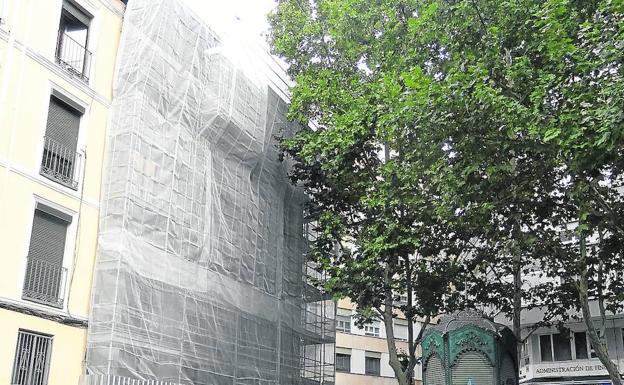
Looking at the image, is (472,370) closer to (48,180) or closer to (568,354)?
(48,180)

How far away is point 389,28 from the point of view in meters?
18.6

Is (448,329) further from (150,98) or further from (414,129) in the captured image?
(150,98)

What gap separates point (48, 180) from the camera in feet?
41.2

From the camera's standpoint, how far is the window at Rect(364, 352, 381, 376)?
121 feet

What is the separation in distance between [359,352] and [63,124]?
2640 cm

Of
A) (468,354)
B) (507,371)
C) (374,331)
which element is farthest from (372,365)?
(468,354)

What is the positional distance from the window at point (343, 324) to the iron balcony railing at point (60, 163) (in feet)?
80.3

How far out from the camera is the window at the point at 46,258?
12023 mm

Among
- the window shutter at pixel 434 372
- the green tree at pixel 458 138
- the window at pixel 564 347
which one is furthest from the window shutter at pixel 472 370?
A: the window at pixel 564 347

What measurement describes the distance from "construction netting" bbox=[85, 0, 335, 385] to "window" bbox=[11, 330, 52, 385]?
860 millimetres

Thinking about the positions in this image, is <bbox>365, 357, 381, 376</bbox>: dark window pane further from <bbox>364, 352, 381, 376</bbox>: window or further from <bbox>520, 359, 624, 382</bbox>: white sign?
<bbox>520, 359, 624, 382</bbox>: white sign

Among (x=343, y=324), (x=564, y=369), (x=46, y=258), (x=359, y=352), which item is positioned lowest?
(x=564, y=369)

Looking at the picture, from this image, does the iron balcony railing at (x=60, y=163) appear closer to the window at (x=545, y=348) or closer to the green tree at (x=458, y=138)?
the green tree at (x=458, y=138)

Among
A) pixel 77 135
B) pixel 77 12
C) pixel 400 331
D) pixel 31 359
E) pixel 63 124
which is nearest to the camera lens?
pixel 31 359
